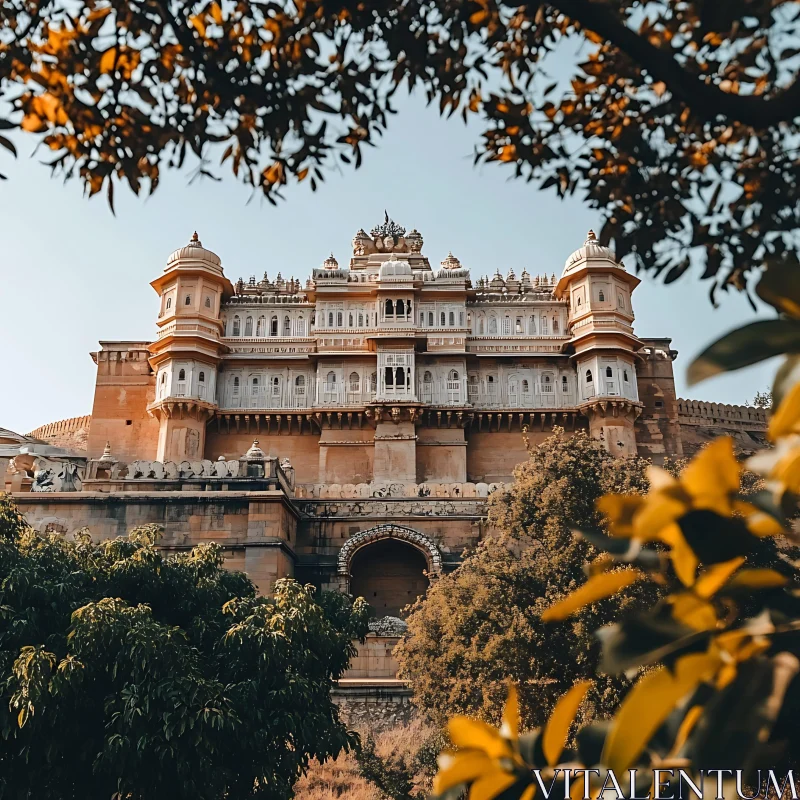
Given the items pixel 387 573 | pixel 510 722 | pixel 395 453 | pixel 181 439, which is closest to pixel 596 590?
pixel 510 722

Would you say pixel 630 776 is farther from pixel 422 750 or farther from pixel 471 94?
pixel 422 750

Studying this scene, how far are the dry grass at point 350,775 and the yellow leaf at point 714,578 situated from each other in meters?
11.9

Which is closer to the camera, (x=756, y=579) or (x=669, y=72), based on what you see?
(x=756, y=579)

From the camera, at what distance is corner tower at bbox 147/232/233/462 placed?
30891 millimetres

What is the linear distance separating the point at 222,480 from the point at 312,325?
49.4 ft

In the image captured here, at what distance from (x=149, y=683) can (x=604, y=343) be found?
25192 mm

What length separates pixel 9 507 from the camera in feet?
41.3

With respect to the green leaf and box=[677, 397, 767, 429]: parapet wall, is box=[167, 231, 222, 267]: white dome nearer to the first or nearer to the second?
box=[677, 397, 767, 429]: parapet wall

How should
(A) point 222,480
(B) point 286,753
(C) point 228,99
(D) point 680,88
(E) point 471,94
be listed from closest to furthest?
(D) point 680,88 < (C) point 228,99 < (E) point 471,94 < (B) point 286,753 < (A) point 222,480

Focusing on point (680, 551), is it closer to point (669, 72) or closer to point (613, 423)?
point (669, 72)

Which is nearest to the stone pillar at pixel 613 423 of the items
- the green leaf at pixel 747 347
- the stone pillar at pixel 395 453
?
the stone pillar at pixel 395 453

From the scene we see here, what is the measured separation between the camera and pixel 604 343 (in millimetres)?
31688

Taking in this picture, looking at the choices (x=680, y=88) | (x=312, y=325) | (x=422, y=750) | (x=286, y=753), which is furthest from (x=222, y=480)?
(x=680, y=88)

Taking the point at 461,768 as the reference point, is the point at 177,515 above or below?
above
